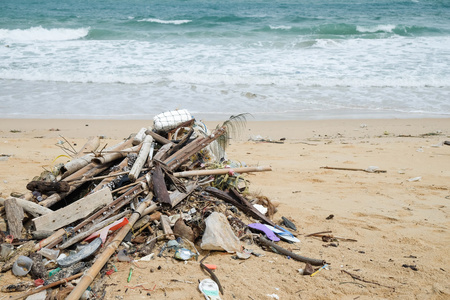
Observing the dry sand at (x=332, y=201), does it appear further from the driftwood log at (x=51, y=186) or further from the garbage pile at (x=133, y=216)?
the driftwood log at (x=51, y=186)

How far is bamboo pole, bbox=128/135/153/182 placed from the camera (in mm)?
3941

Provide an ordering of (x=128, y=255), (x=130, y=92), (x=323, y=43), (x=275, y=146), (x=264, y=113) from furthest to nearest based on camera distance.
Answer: (x=323, y=43)
(x=130, y=92)
(x=264, y=113)
(x=275, y=146)
(x=128, y=255)

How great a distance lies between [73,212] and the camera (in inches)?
145

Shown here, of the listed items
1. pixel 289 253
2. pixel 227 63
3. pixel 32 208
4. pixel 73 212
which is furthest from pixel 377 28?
pixel 32 208

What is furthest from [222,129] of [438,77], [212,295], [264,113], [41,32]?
[41,32]

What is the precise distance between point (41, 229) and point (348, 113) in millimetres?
8724

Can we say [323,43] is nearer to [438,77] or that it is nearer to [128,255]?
[438,77]

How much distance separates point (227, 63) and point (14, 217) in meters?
12.4

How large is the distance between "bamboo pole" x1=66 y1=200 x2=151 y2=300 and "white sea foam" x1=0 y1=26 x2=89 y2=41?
791 inches

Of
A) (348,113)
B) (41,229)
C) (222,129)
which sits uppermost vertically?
(222,129)

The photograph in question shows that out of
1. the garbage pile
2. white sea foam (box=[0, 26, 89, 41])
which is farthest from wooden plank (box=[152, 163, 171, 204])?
white sea foam (box=[0, 26, 89, 41])

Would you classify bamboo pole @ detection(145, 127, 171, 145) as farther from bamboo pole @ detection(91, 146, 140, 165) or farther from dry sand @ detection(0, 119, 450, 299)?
dry sand @ detection(0, 119, 450, 299)

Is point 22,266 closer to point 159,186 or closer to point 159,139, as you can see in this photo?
point 159,186

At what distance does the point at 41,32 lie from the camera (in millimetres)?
21812
